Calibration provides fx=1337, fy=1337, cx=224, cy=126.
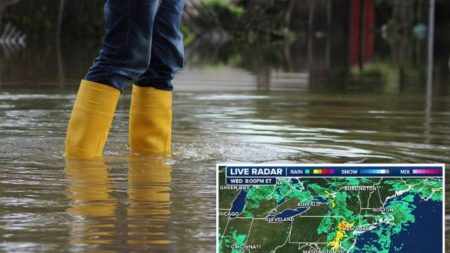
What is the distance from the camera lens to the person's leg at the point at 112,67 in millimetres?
6016

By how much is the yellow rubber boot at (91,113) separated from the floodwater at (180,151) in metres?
0.13

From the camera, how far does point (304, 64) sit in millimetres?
20891

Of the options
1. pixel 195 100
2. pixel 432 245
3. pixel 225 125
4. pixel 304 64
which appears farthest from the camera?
pixel 304 64

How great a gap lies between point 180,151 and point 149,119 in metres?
0.27

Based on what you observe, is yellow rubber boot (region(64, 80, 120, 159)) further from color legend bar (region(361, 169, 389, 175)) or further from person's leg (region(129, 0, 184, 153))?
color legend bar (region(361, 169, 389, 175))

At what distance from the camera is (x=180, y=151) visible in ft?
22.2

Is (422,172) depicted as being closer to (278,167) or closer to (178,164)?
(278,167)

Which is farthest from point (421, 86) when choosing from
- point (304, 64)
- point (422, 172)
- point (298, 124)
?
point (422, 172)

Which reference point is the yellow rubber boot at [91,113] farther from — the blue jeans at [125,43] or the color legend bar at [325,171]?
the color legend bar at [325,171]

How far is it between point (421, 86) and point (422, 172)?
414 inches

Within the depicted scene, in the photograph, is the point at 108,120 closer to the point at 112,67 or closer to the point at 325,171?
the point at 112,67

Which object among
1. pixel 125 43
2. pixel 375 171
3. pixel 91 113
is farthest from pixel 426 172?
pixel 91 113

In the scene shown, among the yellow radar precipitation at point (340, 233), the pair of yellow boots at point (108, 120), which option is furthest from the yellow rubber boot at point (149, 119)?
the yellow radar precipitation at point (340, 233)

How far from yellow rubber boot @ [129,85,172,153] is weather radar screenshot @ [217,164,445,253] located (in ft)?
10.7
